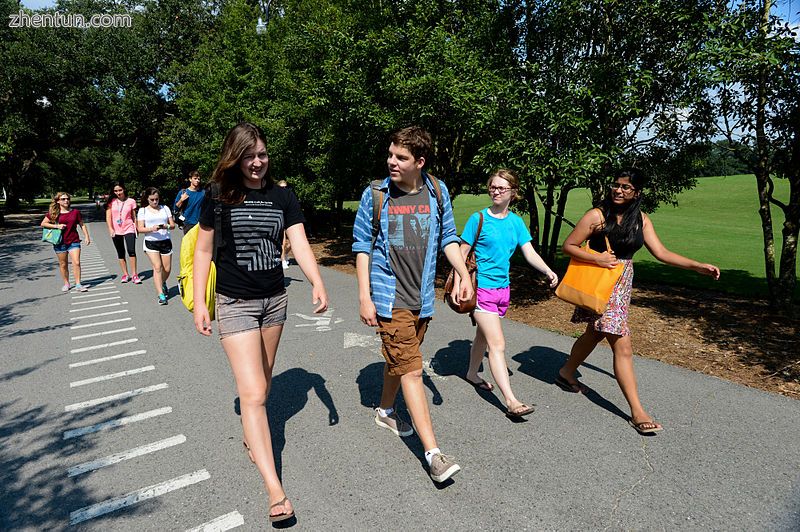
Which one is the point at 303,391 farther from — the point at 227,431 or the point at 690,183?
the point at 690,183

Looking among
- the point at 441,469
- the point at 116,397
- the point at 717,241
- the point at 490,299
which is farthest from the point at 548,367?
the point at 717,241

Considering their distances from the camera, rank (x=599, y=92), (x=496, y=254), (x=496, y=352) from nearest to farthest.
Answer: (x=496, y=352)
(x=496, y=254)
(x=599, y=92)

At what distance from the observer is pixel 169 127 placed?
96.7 feet

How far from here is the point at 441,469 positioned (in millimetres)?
2695

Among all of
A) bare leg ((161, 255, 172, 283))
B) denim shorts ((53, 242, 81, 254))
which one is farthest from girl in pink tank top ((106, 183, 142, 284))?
bare leg ((161, 255, 172, 283))

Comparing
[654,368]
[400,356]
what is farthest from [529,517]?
[654,368]

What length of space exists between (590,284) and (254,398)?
2505 millimetres

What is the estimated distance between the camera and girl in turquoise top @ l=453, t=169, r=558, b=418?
364 centimetres

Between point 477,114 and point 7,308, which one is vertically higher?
point 477,114

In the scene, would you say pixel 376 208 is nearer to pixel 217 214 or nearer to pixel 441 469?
pixel 217 214

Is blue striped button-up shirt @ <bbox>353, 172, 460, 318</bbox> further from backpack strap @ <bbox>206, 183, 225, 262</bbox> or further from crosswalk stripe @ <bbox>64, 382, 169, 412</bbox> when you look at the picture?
crosswalk stripe @ <bbox>64, 382, 169, 412</bbox>

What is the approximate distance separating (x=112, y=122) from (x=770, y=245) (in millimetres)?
33033
